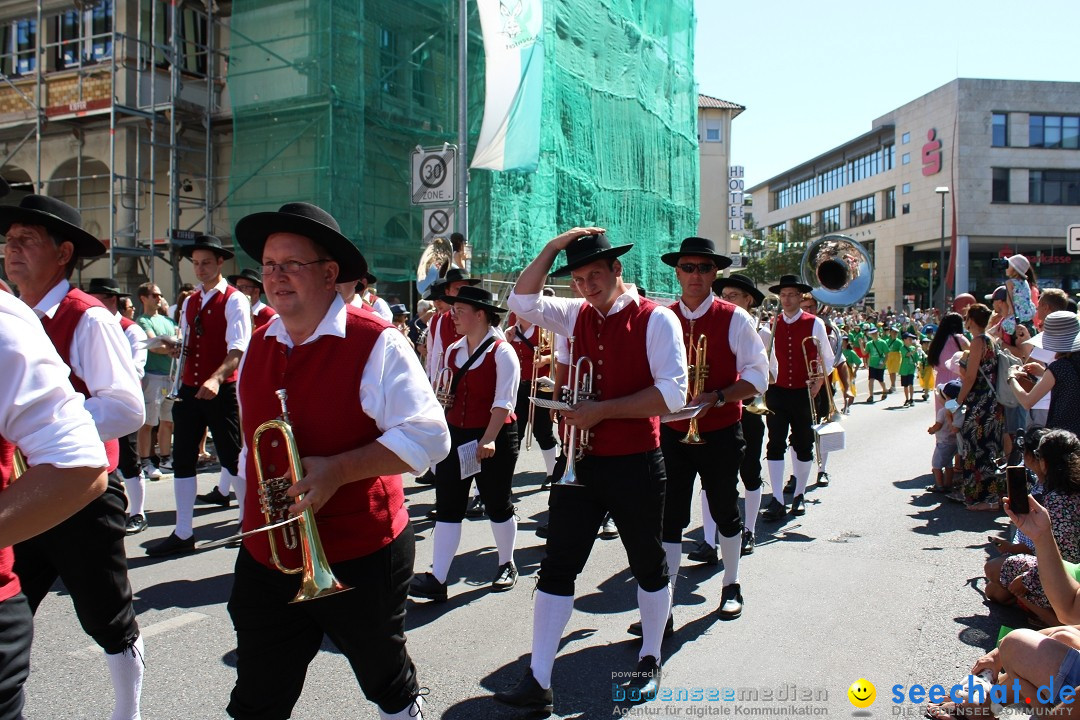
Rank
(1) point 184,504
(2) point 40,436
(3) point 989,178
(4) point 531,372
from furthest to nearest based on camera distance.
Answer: (3) point 989,178
(4) point 531,372
(1) point 184,504
(2) point 40,436

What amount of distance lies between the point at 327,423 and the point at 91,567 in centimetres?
130

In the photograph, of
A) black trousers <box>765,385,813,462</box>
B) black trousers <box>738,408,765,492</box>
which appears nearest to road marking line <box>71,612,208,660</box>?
black trousers <box>738,408,765,492</box>

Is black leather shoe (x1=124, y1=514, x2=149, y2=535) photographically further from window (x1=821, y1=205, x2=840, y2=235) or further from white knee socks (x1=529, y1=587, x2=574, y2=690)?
window (x1=821, y1=205, x2=840, y2=235)

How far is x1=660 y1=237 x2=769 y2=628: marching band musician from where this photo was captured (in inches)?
193

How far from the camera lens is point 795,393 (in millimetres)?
7602

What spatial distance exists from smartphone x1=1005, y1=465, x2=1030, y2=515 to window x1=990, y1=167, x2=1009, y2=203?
190 ft

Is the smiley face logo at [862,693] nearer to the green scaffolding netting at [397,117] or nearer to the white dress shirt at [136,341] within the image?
the white dress shirt at [136,341]

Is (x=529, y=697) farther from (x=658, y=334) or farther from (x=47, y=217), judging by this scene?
(x=47, y=217)

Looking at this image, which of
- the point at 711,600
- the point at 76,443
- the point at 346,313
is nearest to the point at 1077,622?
the point at 711,600

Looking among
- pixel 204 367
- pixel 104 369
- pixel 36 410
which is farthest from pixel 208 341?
pixel 36 410

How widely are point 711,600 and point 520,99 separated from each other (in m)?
14.6

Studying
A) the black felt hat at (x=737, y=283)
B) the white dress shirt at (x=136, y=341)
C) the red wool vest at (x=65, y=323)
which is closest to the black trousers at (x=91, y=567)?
the red wool vest at (x=65, y=323)

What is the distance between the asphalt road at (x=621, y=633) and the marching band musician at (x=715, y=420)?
480mm

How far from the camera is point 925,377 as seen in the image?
62.3 feet
